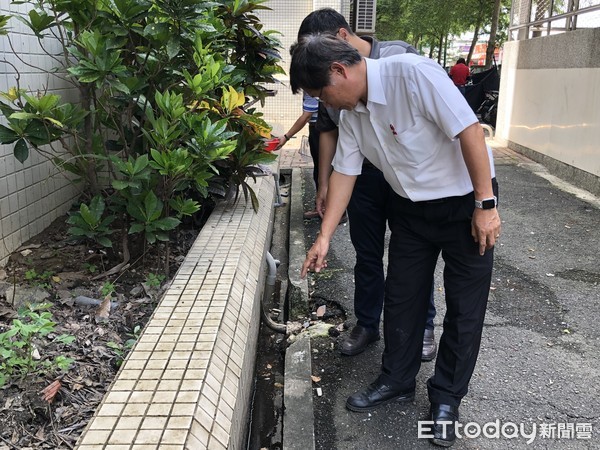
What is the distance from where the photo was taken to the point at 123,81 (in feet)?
11.5

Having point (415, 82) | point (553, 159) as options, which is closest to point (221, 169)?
point (415, 82)

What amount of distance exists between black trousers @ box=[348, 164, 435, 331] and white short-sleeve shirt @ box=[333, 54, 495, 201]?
0.63m

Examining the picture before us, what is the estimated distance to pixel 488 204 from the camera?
8.18 ft

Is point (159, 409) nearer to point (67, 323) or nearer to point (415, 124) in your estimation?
point (67, 323)

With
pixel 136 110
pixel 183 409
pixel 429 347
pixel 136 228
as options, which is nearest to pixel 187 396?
pixel 183 409

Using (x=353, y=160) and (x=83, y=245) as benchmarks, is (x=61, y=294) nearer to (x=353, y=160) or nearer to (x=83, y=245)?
(x=83, y=245)

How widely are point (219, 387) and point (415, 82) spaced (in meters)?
1.45

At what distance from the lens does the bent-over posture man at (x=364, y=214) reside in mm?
3430

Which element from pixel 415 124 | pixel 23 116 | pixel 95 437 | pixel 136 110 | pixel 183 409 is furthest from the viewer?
pixel 136 110

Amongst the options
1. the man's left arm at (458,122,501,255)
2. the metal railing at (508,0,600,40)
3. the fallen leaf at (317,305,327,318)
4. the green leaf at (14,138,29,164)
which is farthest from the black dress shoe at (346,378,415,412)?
the metal railing at (508,0,600,40)

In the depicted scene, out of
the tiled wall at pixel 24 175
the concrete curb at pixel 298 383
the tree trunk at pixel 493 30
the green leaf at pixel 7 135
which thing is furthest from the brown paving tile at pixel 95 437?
the tree trunk at pixel 493 30

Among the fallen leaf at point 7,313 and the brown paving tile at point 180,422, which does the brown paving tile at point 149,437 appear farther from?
the fallen leaf at point 7,313

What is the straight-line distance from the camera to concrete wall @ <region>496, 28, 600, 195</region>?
742cm

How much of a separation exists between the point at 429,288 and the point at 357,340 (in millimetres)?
786
